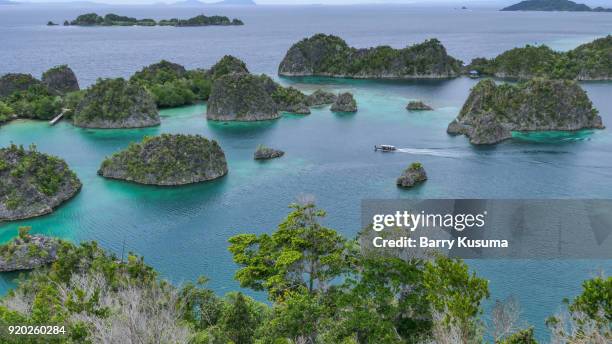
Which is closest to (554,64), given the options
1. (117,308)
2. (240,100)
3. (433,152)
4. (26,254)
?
(433,152)

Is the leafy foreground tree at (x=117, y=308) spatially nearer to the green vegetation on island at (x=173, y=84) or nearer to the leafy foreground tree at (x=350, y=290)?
the leafy foreground tree at (x=350, y=290)

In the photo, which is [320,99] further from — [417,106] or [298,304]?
[298,304]

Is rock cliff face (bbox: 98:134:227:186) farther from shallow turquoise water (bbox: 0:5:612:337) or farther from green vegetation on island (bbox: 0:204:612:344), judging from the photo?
green vegetation on island (bbox: 0:204:612:344)

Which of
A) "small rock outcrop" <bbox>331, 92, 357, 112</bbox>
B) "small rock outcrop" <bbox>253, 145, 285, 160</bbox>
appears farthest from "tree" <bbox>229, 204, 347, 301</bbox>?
"small rock outcrop" <bbox>331, 92, 357, 112</bbox>

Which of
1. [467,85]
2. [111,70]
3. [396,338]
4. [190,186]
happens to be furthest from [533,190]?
[111,70]

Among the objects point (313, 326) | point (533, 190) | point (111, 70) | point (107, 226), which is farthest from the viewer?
point (111, 70)

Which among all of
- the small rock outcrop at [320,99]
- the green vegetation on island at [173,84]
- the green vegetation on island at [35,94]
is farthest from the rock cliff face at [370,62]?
the green vegetation on island at [35,94]

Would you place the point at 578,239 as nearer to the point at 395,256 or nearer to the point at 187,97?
the point at 395,256
